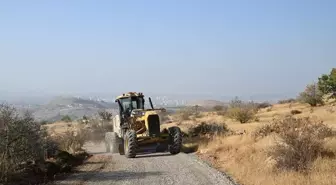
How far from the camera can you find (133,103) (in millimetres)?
30141

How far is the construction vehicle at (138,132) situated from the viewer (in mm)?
26953

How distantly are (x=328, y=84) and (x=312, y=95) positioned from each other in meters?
2.99

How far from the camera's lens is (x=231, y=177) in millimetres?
17922

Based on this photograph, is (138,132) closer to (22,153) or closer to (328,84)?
(22,153)

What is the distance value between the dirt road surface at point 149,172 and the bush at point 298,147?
200cm

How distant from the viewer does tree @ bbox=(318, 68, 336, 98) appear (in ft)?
217

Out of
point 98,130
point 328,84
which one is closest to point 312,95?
point 328,84

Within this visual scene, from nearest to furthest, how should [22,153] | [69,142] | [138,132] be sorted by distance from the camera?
[22,153]
[138,132]
[69,142]

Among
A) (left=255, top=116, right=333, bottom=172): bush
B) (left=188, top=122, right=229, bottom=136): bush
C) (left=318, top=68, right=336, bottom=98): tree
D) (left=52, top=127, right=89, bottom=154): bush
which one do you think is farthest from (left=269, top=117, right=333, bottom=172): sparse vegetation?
(left=318, top=68, right=336, bottom=98): tree

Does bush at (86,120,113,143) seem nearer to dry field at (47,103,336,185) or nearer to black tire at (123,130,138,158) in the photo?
black tire at (123,130,138,158)

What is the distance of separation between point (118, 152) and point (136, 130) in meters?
2.39

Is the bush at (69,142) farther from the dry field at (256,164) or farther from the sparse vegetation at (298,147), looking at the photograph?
the sparse vegetation at (298,147)

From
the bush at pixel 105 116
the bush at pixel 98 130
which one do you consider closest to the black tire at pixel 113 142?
the bush at pixel 98 130

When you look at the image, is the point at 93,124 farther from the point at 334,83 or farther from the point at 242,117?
the point at 334,83
